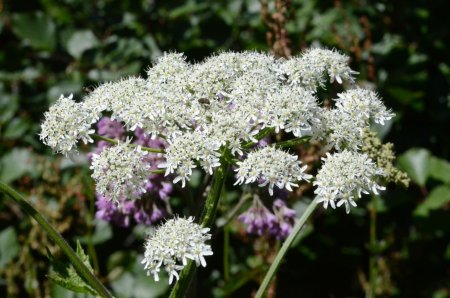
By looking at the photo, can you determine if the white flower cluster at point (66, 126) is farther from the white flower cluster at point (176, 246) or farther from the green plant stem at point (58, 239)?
the white flower cluster at point (176, 246)

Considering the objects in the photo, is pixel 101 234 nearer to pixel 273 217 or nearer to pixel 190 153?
pixel 273 217

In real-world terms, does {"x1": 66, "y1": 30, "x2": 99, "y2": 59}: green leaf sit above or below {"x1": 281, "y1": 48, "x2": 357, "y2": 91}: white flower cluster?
above

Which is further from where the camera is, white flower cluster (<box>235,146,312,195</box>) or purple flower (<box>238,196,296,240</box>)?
purple flower (<box>238,196,296,240</box>)

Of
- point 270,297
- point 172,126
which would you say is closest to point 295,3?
point 270,297

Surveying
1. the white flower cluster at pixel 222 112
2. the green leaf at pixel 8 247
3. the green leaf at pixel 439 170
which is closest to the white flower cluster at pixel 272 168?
the white flower cluster at pixel 222 112

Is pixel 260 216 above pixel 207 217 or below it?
above

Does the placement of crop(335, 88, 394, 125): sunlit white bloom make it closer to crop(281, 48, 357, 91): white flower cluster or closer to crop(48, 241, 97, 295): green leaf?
crop(281, 48, 357, 91): white flower cluster

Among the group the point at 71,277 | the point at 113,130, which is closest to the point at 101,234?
the point at 113,130

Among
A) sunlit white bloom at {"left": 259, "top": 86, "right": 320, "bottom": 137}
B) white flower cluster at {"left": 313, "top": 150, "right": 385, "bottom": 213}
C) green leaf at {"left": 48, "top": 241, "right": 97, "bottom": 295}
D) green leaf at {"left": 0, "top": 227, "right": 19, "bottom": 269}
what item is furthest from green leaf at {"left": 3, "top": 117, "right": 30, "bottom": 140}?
white flower cluster at {"left": 313, "top": 150, "right": 385, "bottom": 213}
